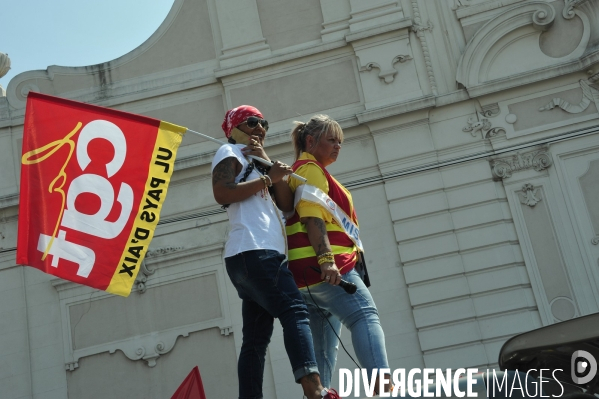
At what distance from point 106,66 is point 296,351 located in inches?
340

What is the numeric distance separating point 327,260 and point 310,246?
22cm

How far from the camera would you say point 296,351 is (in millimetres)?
3369

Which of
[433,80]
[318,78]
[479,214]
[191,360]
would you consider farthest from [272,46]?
[191,360]

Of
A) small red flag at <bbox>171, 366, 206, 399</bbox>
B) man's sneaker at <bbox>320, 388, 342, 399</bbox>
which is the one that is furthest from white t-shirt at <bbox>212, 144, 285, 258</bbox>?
small red flag at <bbox>171, 366, 206, 399</bbox>

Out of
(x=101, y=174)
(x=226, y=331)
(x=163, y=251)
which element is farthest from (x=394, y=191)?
(x=101, y=174)

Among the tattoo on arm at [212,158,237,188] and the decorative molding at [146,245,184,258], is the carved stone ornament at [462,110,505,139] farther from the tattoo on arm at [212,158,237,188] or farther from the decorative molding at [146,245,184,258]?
the tattoo on arm at [212,158,237,188]

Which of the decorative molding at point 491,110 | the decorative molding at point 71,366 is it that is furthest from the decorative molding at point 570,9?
the decorative molding at point 71,366

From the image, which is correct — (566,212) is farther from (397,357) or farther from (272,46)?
(272,46)

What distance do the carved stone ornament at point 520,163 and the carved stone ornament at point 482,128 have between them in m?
0.35

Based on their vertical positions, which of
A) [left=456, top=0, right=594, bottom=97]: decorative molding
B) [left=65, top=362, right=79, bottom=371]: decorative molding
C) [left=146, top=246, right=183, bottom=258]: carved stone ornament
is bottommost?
[left=65, top=362, right=79, bottom=371]: decorative molding

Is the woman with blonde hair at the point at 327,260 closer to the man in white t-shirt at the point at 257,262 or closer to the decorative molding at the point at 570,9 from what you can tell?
the man in white t-shirt at the point at 257,262

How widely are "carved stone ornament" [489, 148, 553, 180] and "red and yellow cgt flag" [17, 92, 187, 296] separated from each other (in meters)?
5.75

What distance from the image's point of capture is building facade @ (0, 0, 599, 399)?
31.9 feet

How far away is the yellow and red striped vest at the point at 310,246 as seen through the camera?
3847 mm
